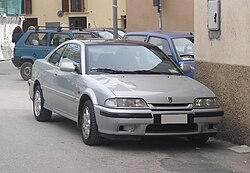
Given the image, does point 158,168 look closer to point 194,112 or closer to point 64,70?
point 194,112

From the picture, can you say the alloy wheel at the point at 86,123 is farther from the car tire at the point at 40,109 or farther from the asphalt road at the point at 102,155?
the car tire at the point at 40,109

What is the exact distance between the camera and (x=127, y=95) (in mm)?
8070

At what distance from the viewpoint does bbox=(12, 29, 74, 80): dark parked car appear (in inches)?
777

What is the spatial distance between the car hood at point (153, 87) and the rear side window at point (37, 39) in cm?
1136

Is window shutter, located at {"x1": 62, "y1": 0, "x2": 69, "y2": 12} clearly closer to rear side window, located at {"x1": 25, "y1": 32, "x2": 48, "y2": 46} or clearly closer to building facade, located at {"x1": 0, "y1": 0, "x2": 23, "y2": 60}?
building facade, located at {"x1": 0, "y1": 0, "x2": 23, "y2": 60}

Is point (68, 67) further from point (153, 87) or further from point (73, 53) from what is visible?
point (153, 87)

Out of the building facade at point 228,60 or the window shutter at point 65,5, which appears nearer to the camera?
the building facade at point 228,60

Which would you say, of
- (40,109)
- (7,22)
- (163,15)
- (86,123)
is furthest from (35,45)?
(7,22)

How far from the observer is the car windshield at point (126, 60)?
9180 millimetres

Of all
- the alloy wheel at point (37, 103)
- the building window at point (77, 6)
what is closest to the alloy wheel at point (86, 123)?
the alloy wheel at point (37, 103)

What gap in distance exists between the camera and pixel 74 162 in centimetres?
760

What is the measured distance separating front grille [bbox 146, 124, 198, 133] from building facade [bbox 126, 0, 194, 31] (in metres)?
13.0

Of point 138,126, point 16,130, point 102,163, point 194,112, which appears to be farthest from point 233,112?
point 16,130

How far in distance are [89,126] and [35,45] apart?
1178 centimetres
